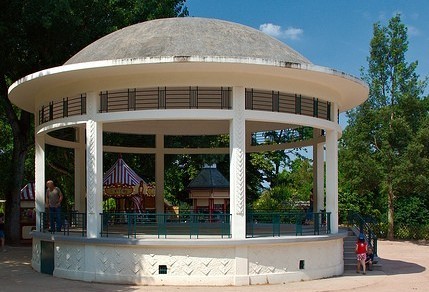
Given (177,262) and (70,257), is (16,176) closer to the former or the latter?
(70,257)

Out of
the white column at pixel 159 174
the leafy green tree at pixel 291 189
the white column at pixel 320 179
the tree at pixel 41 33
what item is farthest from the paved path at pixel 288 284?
the leafy green tree at pixel 291 189

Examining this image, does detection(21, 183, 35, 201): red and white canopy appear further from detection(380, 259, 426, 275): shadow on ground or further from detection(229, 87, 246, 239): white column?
detection(380, 259, 426, 275): shadow on ground

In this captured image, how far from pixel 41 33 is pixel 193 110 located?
12335mm

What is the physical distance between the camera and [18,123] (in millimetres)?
28500

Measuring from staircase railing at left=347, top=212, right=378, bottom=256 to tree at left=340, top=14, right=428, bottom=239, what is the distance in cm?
1032

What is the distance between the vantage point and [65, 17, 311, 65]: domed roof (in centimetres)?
1778

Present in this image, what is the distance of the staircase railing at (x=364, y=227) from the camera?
2283cm

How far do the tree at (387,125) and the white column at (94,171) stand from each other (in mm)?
21742

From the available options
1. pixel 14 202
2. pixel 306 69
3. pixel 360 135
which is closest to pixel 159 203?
pixel 14 202

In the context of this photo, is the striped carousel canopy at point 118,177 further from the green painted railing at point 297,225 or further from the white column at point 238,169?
the white column at point 238,169

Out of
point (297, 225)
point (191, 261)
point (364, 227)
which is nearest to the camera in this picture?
point (191, 261)

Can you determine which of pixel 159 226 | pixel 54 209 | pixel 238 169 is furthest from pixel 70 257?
pixel 238 169

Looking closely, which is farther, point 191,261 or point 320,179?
point 320,179

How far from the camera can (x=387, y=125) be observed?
121 feet
